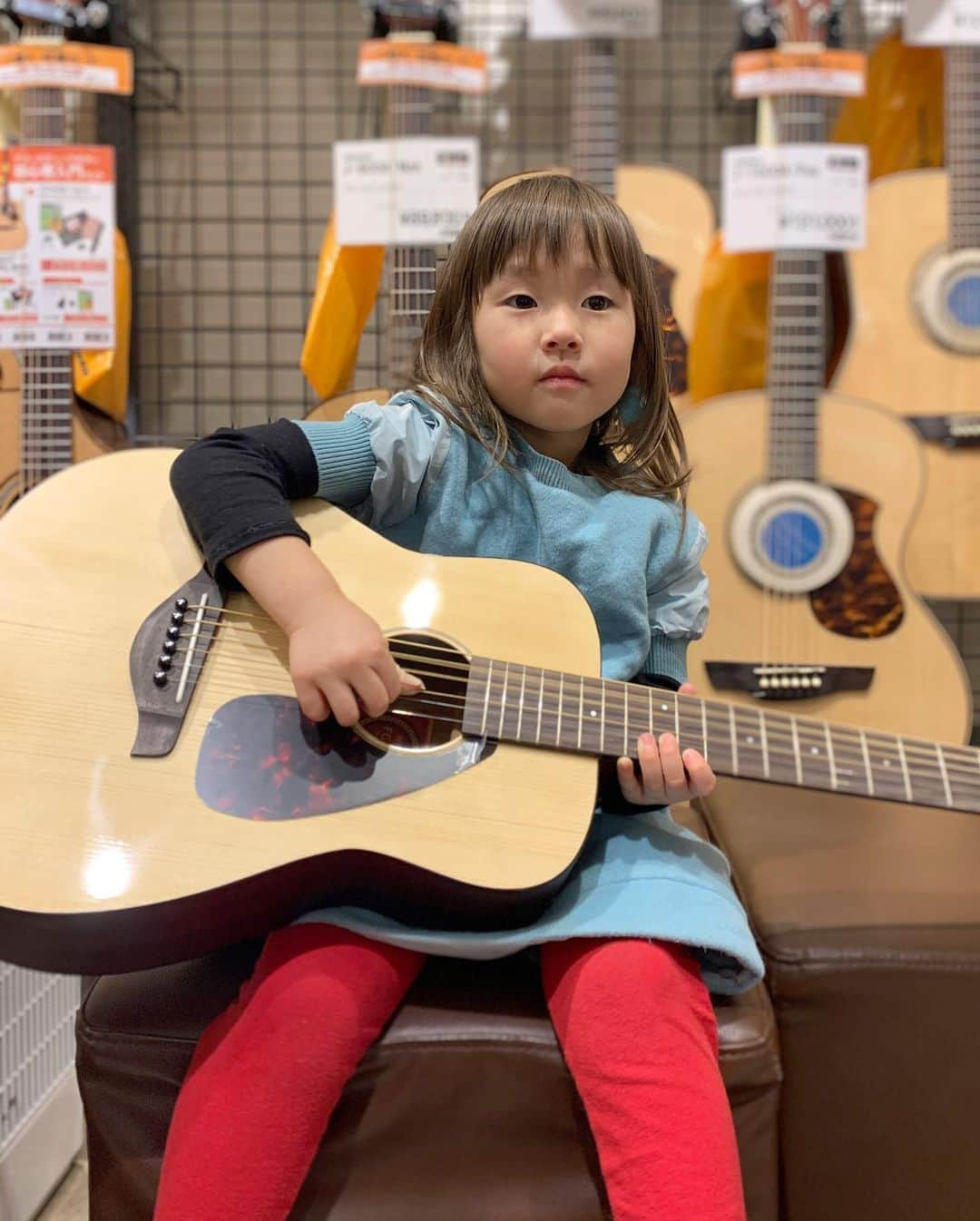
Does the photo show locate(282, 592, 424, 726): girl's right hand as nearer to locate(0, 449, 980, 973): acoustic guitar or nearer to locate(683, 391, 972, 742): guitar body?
locate(0, 449, 980, 973): acoustic guitar

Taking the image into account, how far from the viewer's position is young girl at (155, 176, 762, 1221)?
70 cm

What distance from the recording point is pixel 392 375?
1.34 meters

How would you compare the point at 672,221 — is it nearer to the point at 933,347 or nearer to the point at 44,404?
the point at 933,347

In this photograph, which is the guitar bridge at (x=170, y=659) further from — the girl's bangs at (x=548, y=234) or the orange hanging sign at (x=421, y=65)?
the orange hanging sign at (x=421, y=65)

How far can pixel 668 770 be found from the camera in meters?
0.80

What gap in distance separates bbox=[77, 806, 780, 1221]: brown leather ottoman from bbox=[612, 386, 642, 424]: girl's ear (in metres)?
0.48

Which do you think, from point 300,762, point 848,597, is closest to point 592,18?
point 848,597

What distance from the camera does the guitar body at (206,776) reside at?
70 centimetres

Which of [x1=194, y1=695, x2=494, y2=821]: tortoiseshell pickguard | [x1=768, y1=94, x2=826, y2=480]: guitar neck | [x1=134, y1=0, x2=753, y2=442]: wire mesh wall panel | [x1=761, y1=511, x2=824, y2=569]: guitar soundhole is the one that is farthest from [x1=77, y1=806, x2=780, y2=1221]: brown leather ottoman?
[x1=134, y1=0, x2=753, y2=442]: wire mesh wall panel

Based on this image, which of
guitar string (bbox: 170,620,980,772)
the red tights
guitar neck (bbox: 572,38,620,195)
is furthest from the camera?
guitar neck (bbox: 572,38,620,195)

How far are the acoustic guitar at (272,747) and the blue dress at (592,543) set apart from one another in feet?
0.18

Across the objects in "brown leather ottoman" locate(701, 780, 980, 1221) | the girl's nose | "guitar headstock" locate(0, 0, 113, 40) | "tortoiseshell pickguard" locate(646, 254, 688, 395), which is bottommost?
"brown leather ottoman" locate(701, 780, 980, 1221)

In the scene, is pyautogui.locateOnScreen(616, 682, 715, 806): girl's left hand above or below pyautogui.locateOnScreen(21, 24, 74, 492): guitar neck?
below

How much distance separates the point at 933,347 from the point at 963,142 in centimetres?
30
